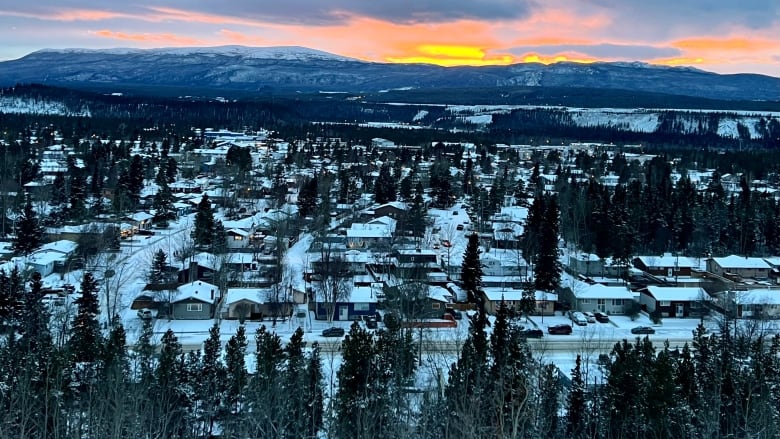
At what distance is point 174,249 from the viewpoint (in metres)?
18.7

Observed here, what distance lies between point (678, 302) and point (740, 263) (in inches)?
165

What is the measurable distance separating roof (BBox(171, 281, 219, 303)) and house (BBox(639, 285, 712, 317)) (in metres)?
9.10

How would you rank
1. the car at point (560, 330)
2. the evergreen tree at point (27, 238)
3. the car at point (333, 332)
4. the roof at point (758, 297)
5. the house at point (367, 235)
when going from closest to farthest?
the car at point (333, 332) → the car at point (560, 330) → the roof at point (758, 297) → the evergreen tree at point (27, 238) → the house at point (367, 235)

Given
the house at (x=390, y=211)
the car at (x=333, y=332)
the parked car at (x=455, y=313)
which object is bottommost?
the parked car at (x=455, y=313)

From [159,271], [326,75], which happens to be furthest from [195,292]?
[326,75]

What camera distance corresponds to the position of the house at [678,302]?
47.8ft

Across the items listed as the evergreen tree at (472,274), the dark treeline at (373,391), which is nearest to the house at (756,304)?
the evergreen tree at (472,274)

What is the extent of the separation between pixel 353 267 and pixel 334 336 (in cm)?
494

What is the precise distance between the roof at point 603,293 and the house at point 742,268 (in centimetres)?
415

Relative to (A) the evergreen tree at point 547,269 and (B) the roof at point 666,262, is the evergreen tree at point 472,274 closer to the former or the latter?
(A) the evergreen tree at point 547,269

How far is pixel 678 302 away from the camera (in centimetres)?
1465

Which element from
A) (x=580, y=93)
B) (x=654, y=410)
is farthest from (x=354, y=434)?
(x=580, y=93)

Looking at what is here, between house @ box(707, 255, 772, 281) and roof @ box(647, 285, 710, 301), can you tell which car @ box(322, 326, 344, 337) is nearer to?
roof @ box(647, 285, 710, 301)

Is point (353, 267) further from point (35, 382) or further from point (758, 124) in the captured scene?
point (758, 124)
